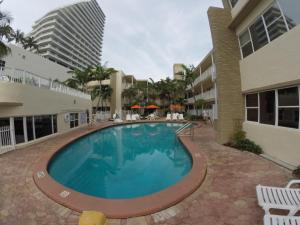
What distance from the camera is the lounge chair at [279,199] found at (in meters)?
3.27

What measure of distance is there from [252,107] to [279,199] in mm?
6482

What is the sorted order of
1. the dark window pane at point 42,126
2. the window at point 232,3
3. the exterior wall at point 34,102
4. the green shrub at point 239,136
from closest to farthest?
the green shrub at point 239,136 → the window at point 232,3 → the exterior wall at point 34,102 → the dark window pane at point 42,126

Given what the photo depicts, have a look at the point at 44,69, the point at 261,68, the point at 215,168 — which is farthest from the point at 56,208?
the point at 44,69

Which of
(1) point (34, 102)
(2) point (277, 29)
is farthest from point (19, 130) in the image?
(2) point (277, 29)

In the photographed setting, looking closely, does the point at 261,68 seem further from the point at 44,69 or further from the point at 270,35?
the point at 44,69

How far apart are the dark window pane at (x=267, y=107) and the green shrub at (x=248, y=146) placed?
125cm

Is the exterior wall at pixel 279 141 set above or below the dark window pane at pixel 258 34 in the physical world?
below

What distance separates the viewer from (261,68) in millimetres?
7848

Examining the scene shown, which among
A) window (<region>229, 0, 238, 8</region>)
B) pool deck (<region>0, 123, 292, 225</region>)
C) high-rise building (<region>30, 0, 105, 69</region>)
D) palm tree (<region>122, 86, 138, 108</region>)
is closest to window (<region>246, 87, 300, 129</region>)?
pool deck (<region>0, 123, 292, 225</region>)

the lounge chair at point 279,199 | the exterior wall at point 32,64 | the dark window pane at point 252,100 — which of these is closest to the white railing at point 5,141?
the lounge chair at point 279,199

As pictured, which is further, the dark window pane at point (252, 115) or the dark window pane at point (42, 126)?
the dark window pane at point (42, 126)

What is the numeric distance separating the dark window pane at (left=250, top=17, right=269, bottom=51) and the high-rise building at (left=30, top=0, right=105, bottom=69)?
7495 centimetres

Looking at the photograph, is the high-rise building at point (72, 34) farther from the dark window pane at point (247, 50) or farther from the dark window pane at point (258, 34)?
the dark window pane at point (258, 34)

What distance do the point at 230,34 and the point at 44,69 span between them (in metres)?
32.6
